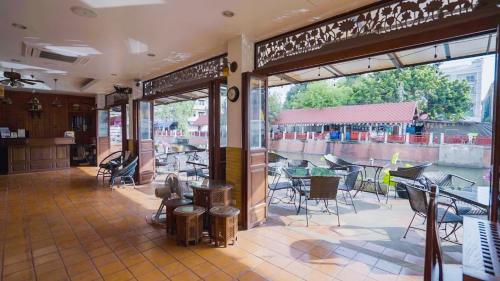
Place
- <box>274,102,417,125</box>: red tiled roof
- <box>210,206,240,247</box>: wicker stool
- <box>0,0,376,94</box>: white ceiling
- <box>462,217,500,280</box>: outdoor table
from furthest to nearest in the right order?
<box>274,102,417,125</box>: red tiled roof, <box>210,206,240,247</box>: wicker stool, <box>0,0,376,94</box>: white ceiling, <box>462,217,500,280</box>: outdoor table

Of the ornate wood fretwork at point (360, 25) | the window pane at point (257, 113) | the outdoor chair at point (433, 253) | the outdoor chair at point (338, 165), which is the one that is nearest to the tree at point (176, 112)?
the outdoor chair at point (338, 165)

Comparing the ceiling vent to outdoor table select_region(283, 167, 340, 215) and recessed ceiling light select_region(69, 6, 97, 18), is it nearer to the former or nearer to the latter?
recessed ceiling light select_region(69, 6, 97, 18)

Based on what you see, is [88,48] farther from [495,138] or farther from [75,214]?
[495,138]

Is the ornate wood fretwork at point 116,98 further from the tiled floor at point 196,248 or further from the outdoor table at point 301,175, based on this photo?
the outdoor table at point 301,175

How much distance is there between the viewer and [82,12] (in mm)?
2660

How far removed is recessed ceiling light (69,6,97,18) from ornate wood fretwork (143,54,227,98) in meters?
1.67

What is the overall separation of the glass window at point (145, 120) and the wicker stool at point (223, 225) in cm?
405

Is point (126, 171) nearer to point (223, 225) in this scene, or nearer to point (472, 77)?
point (223, 225)

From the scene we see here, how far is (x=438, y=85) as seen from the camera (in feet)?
45.5

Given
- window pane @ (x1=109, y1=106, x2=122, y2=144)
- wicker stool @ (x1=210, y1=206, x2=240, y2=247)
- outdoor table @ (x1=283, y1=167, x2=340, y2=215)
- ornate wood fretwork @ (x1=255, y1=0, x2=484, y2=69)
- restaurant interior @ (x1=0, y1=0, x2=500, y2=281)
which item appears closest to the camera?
ornate wood fretwork @ (x1=255, y1=0, x2=484, y2=69)

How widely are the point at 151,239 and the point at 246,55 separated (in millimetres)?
2583

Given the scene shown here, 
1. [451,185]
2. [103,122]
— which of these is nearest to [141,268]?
[451,185]

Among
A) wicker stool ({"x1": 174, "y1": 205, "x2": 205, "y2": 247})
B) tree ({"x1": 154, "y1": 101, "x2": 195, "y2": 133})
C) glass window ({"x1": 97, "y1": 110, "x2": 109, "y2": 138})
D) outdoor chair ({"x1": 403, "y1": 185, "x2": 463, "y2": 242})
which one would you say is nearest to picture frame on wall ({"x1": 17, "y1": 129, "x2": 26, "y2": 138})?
glass window ({"x1": 97, "y1": 110, "x2": 109, "y2": 138})

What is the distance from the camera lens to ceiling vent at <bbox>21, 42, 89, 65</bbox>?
3.89 m
